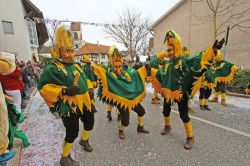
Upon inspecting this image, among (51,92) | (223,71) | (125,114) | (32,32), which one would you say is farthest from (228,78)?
(32,32)

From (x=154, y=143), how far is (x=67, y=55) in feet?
7.51

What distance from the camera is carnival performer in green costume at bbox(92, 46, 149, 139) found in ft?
11.4

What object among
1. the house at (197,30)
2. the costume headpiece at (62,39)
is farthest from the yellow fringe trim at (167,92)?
the house at (197,30)

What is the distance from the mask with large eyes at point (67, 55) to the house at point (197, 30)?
11.4 meters

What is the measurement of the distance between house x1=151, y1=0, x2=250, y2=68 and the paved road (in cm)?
761

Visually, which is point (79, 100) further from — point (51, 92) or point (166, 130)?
point (166, 130)

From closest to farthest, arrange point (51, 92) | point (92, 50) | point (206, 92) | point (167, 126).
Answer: point (51, 92)
point (167, 126)
point (206, 92)
point (92, 50)

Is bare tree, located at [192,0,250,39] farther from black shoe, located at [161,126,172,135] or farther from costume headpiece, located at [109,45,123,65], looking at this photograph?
costume headpiece, located at [109,45,123,65]

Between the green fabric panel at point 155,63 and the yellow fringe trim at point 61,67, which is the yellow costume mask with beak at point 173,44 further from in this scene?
the yellow fringe trim at point 61,67

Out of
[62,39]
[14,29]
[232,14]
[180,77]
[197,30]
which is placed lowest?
[180,77]

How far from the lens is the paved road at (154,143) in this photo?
9.53 feet

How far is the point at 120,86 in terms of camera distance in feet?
11.4

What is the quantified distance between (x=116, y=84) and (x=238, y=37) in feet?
35.9

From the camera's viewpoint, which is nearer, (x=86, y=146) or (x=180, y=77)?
(x=180, y=77)
